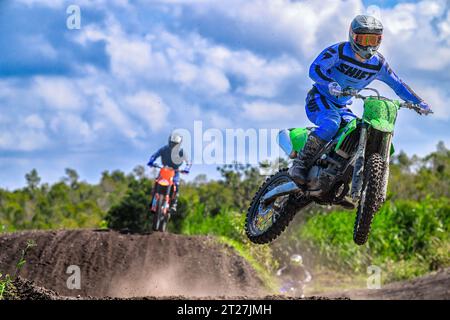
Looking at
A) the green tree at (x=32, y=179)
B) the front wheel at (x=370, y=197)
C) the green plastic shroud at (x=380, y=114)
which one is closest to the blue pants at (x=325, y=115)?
the green plastic shroud at (x=380, y=114)

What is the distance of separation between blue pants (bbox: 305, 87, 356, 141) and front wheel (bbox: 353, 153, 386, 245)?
3.34 ft

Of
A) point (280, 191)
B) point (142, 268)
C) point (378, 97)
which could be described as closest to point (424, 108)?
point (378, 97)

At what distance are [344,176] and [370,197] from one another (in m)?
0.65

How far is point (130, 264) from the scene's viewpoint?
56.4 ft

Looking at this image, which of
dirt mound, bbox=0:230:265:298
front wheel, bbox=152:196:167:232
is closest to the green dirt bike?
dirt mound, bbox=0:230:265:298

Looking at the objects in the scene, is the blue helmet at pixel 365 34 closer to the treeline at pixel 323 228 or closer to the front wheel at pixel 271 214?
the front wheel at pixel 271 214

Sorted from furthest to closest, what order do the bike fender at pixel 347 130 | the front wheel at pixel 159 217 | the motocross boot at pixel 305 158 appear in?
1. the front wheel at pixel 159 217
2. the motocross boot at pixel 305 158
3. the bike fender at pixel 347 130

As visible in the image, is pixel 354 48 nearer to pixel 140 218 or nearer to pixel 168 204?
pixel 168 204

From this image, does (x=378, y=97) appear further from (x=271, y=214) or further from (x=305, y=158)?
(x=271, y=214)

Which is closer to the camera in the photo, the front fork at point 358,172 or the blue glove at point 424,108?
the front fork at point 358,172

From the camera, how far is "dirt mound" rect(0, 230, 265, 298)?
1648cm

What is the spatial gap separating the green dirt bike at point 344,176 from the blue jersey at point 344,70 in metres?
0.54

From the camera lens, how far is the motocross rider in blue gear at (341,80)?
30.7 feet

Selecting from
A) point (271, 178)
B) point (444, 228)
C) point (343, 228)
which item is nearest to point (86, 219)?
point (343, 228)
